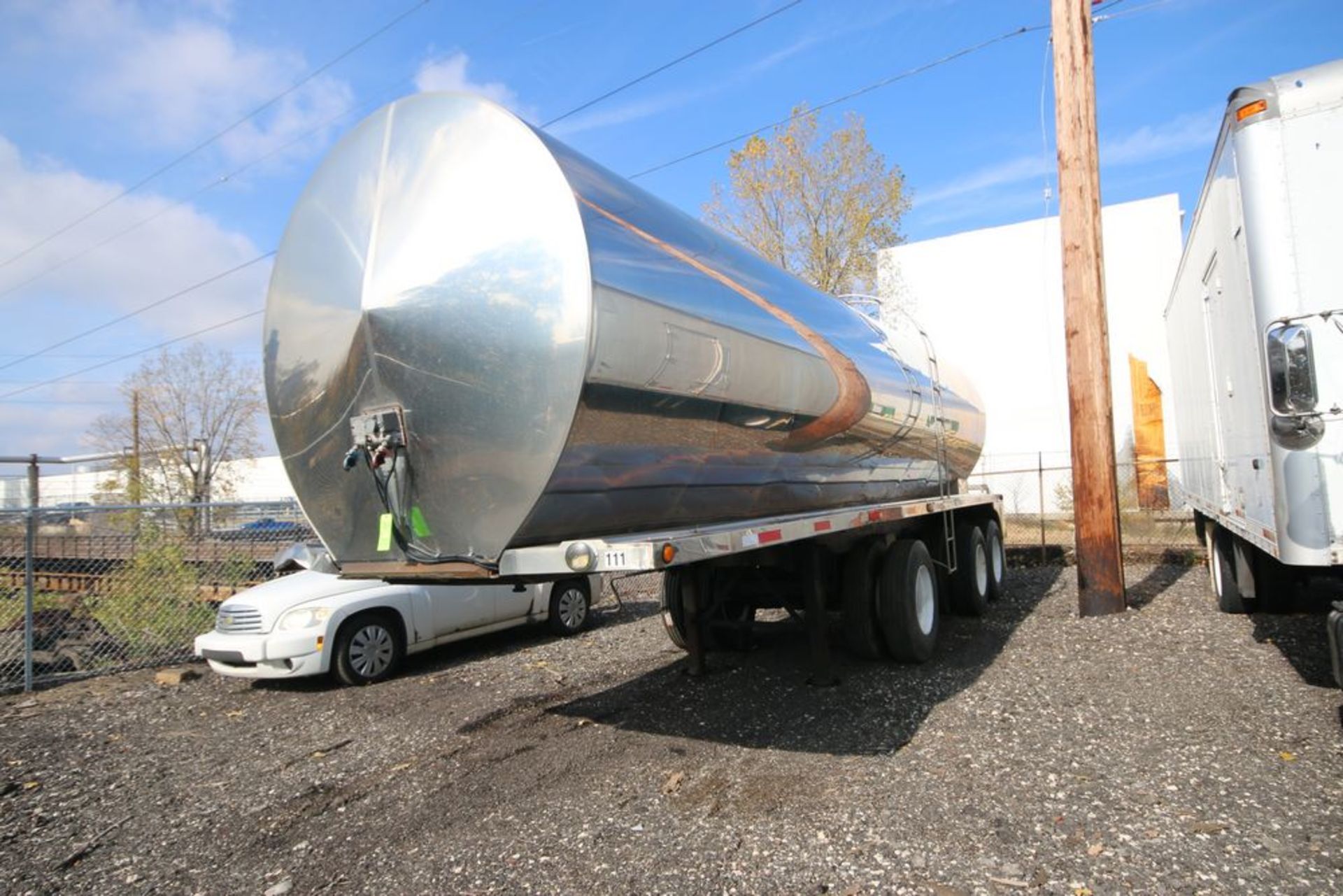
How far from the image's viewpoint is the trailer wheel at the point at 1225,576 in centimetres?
822

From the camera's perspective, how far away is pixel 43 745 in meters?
6.11

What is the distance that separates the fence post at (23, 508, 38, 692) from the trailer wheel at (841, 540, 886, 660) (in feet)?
23.9

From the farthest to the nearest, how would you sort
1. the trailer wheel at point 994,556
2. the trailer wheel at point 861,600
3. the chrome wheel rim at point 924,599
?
the trailer wheel at point 994,556 < the chrome wheel rim at point 924,599 < the trailer wheel at point 861,600

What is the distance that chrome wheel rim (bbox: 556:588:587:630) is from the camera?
939 centimetres

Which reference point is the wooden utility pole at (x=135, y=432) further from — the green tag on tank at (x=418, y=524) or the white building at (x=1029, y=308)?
the white building at (x=1029, y=308)

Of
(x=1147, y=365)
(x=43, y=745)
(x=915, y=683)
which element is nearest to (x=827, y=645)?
(x=915, y=683)

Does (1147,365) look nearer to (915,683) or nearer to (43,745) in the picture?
(915,683)

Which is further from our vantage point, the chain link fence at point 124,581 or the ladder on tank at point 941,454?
the ladder on tank at point 941,454

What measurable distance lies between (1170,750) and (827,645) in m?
2.31

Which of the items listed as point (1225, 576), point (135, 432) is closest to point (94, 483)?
point (135, 432)

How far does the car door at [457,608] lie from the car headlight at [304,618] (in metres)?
0.96

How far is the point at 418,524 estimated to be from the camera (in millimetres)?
4234

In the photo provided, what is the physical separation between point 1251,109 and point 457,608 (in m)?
7.44

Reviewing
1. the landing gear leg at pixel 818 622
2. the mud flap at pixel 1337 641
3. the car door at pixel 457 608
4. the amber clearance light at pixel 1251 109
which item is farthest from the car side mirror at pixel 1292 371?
the car door at pixel 457 608
